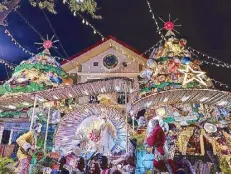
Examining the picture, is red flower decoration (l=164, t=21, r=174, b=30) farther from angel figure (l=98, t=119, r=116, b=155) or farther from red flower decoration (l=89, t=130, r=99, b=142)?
red flower decoration (l=89, t=130, r=99, b=142)

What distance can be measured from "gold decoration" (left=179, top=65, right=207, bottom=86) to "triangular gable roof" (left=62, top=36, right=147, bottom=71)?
8866 mm

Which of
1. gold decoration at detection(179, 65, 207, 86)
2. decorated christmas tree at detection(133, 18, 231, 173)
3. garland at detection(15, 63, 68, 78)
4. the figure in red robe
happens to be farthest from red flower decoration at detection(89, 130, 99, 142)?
the figure in red robe

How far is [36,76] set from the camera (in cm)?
1519

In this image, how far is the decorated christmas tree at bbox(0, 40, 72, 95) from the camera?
14578 millimetres

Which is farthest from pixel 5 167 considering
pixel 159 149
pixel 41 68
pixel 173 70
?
pixel 173 70

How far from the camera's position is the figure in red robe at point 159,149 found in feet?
24.5

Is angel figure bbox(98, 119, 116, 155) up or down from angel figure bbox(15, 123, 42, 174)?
up

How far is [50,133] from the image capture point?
14859 mm

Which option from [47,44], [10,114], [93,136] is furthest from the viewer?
[47,44]

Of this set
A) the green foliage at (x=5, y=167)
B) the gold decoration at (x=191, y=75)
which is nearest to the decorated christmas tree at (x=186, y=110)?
the gold decoration at (x=191, y=75)

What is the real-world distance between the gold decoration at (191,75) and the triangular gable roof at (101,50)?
887 centimetres

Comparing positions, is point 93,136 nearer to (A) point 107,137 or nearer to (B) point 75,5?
(A) point 107,137

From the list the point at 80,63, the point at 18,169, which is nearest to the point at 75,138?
the point at 18,169

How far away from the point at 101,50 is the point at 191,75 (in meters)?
11.1
